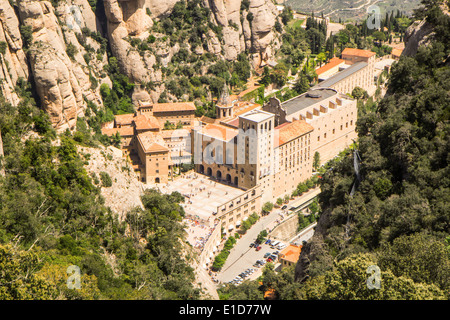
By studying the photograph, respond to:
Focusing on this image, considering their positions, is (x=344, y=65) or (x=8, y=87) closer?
(x=8, y=87)

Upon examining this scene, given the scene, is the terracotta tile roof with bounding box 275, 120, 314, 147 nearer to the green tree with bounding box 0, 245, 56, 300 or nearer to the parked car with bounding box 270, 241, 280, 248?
the parked car with bounding box 270, 241, 280, 248

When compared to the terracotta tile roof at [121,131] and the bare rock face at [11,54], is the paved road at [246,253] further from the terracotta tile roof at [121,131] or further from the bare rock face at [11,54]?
the bare rock face at [11,54]

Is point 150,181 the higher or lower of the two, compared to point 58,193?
lower

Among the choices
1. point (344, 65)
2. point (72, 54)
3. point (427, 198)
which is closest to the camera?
point (427, 198)

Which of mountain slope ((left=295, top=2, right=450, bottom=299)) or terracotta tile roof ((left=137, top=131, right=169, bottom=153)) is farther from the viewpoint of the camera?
terracotta tile roof ((left=137, top=131, right=169, bottom=153))

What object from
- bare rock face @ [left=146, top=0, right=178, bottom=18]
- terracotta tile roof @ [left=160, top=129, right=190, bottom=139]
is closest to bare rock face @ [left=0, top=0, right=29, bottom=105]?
terracotta tile roof @ [left=160, top=129, right=190, bottom=139]

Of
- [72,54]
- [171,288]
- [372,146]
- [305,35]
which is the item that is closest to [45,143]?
[171,288]

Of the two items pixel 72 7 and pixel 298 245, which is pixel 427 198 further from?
pixel 72 7
